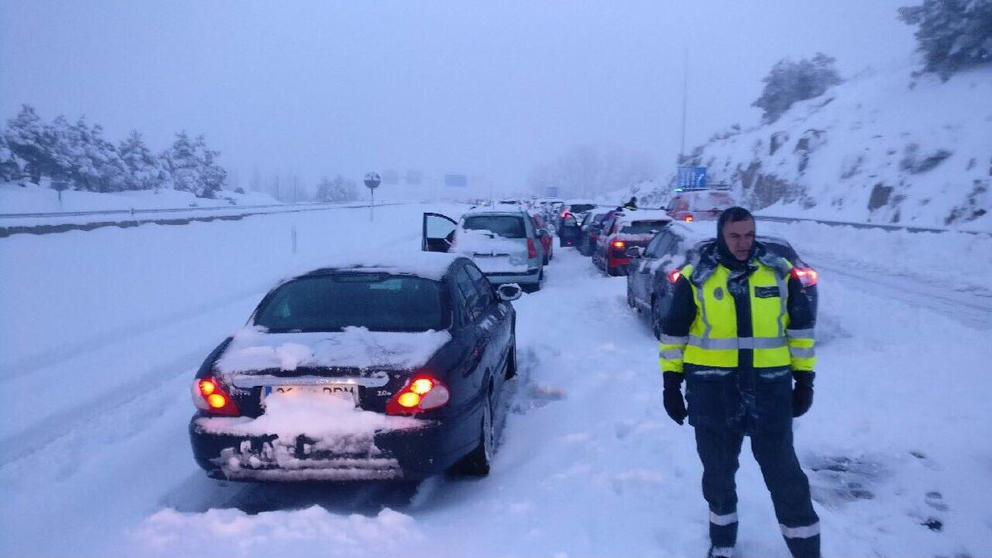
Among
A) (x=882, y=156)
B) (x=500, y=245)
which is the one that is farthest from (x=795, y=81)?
(x=500, y=245)

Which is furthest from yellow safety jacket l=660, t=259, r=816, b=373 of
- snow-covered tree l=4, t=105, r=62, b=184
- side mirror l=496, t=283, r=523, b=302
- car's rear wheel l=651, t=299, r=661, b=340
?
snow-covered tree l=4, t=105, r=62, b=184

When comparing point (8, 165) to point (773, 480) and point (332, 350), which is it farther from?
point (773, 480)

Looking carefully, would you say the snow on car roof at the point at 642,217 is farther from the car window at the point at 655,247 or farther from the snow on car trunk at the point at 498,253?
the car window at the point at 655,247

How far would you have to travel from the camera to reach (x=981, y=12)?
33.5 m

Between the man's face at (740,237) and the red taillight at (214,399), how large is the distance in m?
2.91

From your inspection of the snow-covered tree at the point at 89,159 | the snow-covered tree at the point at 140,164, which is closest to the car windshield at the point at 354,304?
the snow-covered tree at the point at 89,159

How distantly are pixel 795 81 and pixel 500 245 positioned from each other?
175ft

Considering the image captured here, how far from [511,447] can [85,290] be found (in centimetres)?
1048

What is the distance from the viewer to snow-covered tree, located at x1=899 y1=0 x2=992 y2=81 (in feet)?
112

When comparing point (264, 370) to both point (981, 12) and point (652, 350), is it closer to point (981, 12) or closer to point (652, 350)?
point (652, 350)

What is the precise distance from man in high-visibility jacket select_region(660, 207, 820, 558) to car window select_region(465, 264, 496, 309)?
2.81 metres

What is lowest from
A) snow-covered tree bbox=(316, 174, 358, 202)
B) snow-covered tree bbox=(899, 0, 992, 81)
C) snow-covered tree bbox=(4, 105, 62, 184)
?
snow-covered tree bbox=(316, 174, 358, 202)

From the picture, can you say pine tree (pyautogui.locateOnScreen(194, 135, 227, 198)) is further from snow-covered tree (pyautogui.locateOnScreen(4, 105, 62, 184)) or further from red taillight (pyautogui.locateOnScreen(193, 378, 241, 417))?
red taillight (pyautogui.locateOnScreen(193, 378, 241, 417))

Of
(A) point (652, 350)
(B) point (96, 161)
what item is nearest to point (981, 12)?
(A) point (652, 350)
